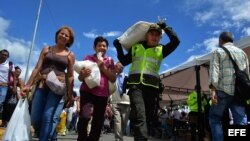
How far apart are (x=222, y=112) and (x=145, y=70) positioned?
1.73 meters

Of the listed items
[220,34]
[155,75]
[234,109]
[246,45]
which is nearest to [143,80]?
[155,75]

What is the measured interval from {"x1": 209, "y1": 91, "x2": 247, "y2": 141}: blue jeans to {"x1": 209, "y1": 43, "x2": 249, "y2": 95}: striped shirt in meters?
0.12

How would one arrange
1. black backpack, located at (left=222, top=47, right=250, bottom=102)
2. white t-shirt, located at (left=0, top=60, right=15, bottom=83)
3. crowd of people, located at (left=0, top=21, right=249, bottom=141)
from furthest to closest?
white t-shirt, located at (left=0, top=60, right=15, bottom=83), black backpack, located at (left=222, top=47, right=250, bottom=102), crowd of people, located at (left=0, top=21, right=249, bottom=141)

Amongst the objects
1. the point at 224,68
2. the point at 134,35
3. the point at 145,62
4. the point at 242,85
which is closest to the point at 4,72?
the point at 134,35

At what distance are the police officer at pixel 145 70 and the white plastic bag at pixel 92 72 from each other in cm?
38

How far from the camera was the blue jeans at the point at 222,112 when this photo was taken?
18.0 ft

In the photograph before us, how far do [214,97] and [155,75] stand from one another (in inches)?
53.6

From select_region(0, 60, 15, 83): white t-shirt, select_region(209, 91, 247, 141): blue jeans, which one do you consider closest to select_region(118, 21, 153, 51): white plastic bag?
select_region(209, 91, 247, 141): blue jeans

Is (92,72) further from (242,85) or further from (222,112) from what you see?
(242,85)

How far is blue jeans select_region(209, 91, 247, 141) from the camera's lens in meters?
5.50

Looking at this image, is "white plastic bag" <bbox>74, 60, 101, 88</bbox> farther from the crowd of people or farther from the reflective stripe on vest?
the reflective stripe on vest

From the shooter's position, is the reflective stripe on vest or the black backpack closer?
the reflective stripe on vest

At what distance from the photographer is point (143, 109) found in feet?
14.5

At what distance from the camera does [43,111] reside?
4.53 meters
